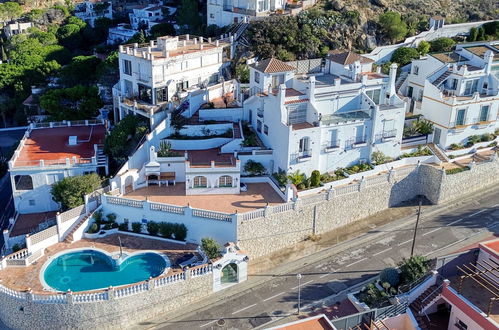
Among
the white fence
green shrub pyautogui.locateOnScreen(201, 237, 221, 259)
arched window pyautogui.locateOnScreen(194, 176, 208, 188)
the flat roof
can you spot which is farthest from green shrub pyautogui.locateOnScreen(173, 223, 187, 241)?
the flat roof

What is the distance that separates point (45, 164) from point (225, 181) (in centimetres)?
1554

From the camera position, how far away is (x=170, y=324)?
1268 inches


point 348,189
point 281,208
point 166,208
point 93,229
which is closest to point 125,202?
point 93,229

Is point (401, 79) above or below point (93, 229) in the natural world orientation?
above

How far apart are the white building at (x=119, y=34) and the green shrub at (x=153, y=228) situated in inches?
2185

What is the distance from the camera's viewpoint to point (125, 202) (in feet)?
124

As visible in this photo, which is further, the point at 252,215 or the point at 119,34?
the point at 119,34

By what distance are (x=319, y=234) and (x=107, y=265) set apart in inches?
639

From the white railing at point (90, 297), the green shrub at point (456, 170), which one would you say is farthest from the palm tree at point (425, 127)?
the white railing at point (90, 297)

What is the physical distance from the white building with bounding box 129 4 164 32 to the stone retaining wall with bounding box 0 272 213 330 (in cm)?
6423

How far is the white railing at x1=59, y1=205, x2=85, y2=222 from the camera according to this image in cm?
3716

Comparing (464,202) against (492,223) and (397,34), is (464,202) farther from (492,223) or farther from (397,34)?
(397,34)

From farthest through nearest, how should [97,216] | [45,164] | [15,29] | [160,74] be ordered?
1. [15,29]
2. [160,74]
3. [45,164]
4. [97,216]

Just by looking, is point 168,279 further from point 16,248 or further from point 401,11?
point 401,11
